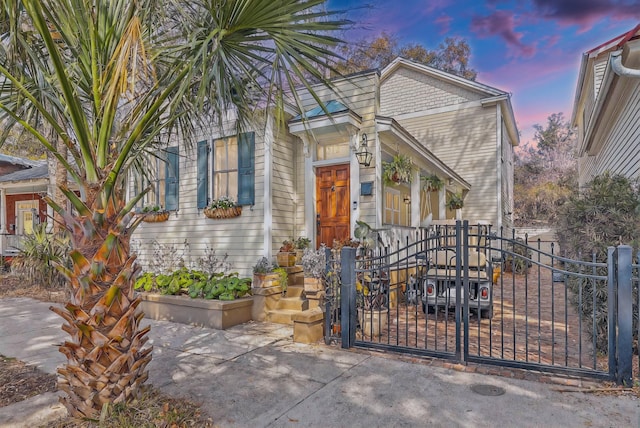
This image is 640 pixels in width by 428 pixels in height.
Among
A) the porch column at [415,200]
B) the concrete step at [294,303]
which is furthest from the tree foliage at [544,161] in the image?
the concrete step at [294,303]

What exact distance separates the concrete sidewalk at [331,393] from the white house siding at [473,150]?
35.7ft

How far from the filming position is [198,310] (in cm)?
618

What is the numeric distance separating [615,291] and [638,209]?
1242 millimetres

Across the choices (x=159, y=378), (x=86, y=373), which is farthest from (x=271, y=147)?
(x=86, y=373)

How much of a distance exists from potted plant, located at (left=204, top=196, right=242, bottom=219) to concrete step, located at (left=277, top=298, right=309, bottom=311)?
2.23m

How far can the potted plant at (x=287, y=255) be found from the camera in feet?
23.4

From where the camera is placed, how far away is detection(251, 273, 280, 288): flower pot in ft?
21.1

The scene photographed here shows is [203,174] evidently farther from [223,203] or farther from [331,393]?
[331,393]

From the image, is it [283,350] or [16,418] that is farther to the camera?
[283,350]

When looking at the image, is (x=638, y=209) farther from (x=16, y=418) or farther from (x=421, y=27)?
(x=421, y=27)

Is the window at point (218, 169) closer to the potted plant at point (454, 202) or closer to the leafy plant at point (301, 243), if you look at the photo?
the leafy plant at point (301, 243)

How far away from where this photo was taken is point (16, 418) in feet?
9.94

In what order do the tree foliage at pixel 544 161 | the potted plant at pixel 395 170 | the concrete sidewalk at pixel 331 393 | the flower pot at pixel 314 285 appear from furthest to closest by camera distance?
the tree foliage at pixel 544 161 → the potted plant at pixel 395 170 → the flower pot at pixel 314 285 → the concrete sidewalk at pixel 331 393

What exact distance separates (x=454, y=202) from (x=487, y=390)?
10155 mm
